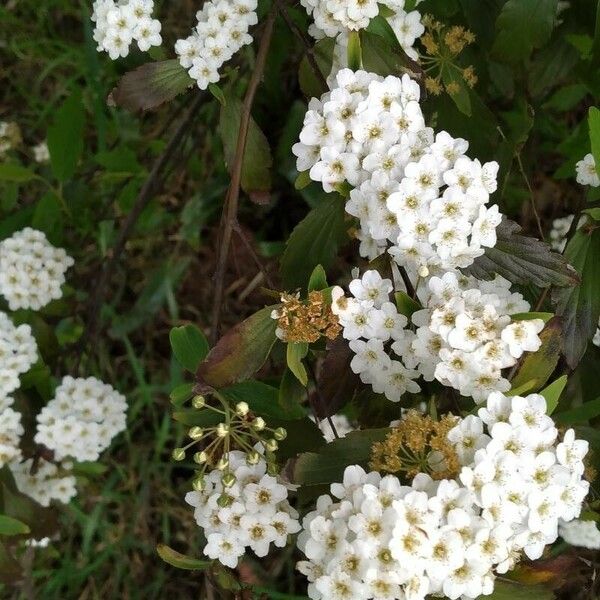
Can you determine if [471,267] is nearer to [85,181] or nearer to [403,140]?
[403,140]

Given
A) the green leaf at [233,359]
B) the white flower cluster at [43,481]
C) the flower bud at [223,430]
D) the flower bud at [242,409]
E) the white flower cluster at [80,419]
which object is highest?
the green leaf at [233,359]

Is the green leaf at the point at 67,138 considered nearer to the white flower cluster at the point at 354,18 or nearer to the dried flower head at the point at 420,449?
the white flower cluster at the point at 354,18

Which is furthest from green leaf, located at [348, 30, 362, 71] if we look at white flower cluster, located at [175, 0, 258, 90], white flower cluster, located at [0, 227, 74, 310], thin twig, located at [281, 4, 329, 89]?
white flower cluster, located at [0, 227, 74, 310]

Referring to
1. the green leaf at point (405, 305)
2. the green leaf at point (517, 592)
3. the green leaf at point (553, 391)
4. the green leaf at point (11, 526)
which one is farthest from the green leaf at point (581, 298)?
the green leaf at point (11, 526)

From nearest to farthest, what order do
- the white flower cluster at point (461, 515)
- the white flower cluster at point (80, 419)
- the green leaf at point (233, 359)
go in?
the white flower cluster at point (461, 515) < the green leaf at point (233, 359) < the white flower cluster at point (80, 419)

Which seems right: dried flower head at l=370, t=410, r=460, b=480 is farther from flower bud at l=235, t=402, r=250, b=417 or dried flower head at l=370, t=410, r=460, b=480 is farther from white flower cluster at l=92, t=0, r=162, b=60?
white flower cluster at l=92, t=0, r=162, b=60

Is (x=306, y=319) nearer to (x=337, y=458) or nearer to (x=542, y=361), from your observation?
(x=337, y=458)

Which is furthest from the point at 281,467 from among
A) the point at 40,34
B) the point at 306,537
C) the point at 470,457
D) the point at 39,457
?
the point at 40,34

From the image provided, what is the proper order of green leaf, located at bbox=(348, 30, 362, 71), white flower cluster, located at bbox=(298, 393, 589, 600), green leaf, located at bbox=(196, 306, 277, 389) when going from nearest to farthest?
white flower cluster, located at bbox=(298, 393, 589, 600), green leaf, located at bbox=(196, 306, 277, 389), green leaf, located at bbox=(348, 30, 362, 71)

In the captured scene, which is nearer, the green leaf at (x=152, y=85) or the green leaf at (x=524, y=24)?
the green leaf at (x=152, y=85)
